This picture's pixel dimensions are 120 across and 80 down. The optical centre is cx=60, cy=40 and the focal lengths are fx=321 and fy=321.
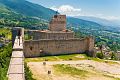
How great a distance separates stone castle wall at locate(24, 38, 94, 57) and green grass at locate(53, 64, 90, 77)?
23.3ft

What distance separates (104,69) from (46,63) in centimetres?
924

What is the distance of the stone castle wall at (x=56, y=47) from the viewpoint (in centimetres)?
5234

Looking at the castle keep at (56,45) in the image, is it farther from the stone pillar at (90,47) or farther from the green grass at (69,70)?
the green grass at (69,70)

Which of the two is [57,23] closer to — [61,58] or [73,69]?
[61,58]

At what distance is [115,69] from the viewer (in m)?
51.8

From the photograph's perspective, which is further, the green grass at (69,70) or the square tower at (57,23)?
the square tower at (57,23)

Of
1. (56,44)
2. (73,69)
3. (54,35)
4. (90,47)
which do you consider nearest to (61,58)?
(56,44)

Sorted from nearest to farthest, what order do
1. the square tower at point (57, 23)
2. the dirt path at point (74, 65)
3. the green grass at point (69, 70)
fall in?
the dirt path at point (74, 65) < the green grass at point (69, 70) < the square tower at point (57, 23)

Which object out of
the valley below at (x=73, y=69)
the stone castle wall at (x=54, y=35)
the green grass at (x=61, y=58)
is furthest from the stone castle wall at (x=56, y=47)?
the stone castle wall at (x=54, y=35)

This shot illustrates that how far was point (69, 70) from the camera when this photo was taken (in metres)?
44.9

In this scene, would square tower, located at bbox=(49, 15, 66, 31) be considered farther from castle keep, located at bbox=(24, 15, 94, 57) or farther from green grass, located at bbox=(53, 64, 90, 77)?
green grass, located at bbox=(53, 64, 90, 77)

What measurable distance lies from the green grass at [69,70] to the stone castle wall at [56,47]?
7115 millimetres

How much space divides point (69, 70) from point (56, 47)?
1203 centimetres

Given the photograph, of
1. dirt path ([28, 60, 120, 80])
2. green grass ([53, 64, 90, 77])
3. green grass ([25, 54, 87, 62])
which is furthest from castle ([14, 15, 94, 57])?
green grass ([53, 64, 90, 77])
